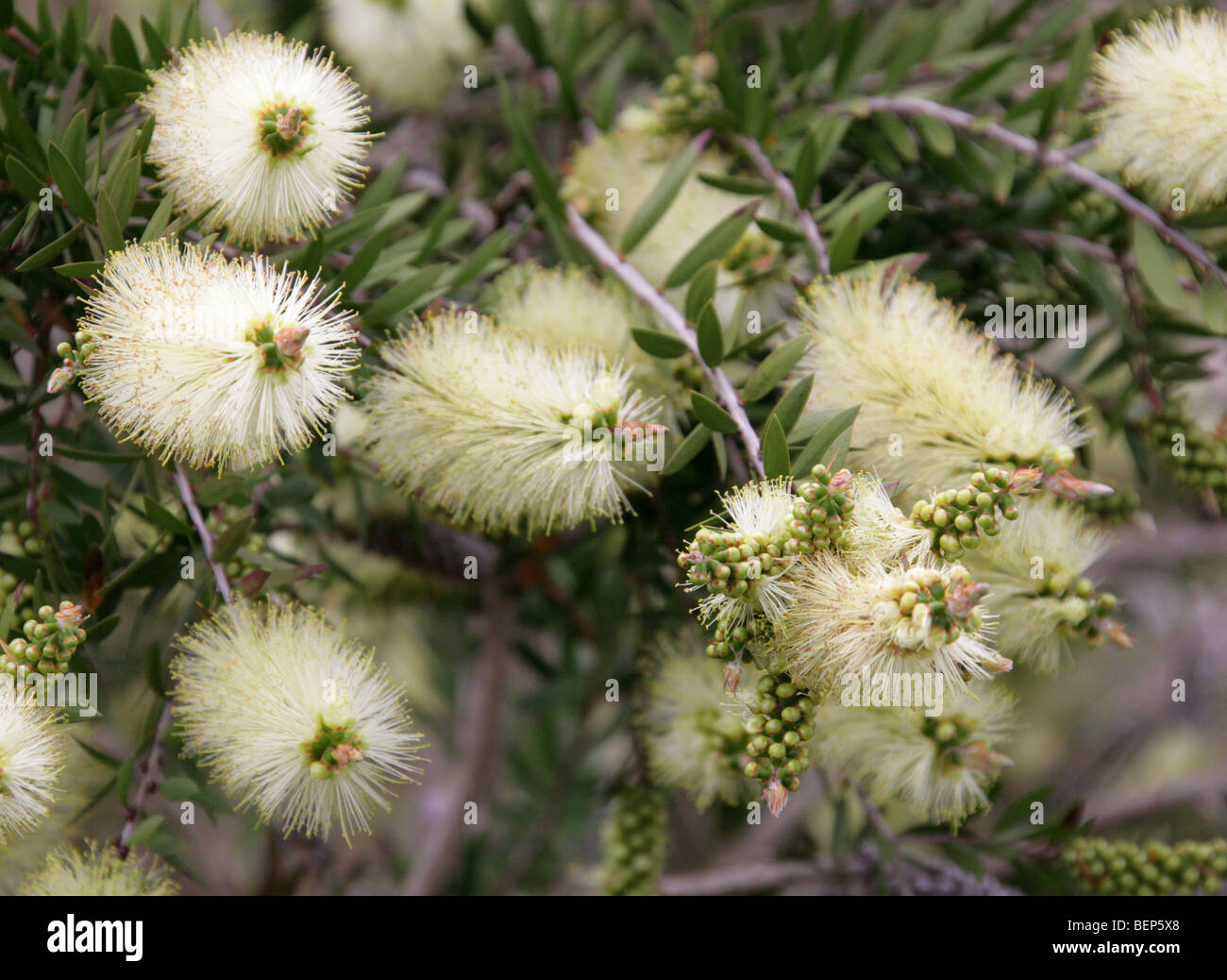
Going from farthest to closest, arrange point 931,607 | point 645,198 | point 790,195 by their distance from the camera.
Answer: point 645,198, point 790,195, point 931,607

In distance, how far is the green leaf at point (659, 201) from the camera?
0.80 m

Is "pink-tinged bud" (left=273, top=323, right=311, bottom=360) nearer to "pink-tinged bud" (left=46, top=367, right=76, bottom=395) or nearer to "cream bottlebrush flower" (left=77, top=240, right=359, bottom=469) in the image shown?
"cream bottlebrush flower" (left=77, top=240, right=359, bottom=469)

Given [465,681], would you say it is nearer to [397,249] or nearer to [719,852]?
[719,852]

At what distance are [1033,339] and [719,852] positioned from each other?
980 millimetres

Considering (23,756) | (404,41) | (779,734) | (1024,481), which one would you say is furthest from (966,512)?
(404,41)

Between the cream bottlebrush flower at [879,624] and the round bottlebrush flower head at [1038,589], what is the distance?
13 cm

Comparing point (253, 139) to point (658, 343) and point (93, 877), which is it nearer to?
point (658, 343)

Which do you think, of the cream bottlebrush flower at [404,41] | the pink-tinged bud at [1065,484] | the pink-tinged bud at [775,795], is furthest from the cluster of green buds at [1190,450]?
the cream bottlebrush flower at [404,41]

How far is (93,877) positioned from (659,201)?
69 cm

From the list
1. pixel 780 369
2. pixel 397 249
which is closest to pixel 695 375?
pixel 780 369

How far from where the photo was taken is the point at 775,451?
0.59 meters

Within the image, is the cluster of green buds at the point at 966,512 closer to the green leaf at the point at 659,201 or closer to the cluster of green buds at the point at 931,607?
the cluster of green buds at the point at 931,607

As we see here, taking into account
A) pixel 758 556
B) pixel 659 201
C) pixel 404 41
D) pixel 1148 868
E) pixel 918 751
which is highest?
pixel 404 41

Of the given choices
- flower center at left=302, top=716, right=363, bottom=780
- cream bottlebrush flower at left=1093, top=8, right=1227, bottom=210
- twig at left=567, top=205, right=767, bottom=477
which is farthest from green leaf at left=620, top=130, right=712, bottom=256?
flower center at left=302, top=716, right=363, bottom=780
